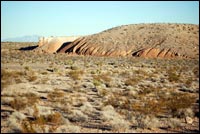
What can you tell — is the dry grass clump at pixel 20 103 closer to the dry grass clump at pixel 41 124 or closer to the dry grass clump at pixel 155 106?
the dry grass clump at pixel 41 124

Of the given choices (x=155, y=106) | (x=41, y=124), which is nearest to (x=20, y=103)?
(x=41, y=124)

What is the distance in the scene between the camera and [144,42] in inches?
2411

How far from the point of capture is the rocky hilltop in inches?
2181

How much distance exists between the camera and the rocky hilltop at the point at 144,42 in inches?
2181

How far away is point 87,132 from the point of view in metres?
8.55

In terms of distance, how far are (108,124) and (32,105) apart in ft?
11.2

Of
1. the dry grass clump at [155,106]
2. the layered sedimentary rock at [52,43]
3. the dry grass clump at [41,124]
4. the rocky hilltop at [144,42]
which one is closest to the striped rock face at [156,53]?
the rocky hilltop at [144,42]

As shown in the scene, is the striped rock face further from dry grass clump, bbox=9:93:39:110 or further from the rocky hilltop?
dry grass clump, bbox=9:93:39:110

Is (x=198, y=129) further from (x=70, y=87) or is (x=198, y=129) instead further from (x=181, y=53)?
(x=181, y=53)

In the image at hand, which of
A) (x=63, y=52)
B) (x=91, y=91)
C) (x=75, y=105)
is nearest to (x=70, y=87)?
(x=91, y=91)

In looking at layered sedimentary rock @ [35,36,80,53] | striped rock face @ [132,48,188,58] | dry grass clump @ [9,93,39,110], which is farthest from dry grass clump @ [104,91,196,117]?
layered sedimentary rock @ [35,36,80,53]

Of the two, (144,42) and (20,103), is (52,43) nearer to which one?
(144,42)

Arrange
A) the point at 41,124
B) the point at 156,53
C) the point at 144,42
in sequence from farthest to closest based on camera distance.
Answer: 1. the point at 144,42
2. the point at 156,53
3. the point at 41,124

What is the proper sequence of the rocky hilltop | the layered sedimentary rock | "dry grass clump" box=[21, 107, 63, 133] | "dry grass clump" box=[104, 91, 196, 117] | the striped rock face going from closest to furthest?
1. "dry grass clump" box=[21, 107, 63, 133]
2. "dry grass clump" box=[104, 91, 196, 117]
3. the striped rock face
4. the rocky hilltop
5. the layered sedimentary rock
